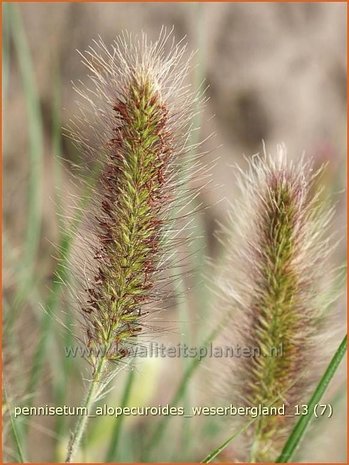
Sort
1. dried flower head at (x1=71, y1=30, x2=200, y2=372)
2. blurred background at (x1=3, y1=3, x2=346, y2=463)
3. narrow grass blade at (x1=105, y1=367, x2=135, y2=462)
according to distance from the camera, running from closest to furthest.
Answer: dried flower head at (x1=71, y1=30, x2=200, y2=372) → narrow grass blade at (x1=105, y1=367, x2=135, y2=462) → blurred background at (x1=3, y1=3, x2=346, y2=463)

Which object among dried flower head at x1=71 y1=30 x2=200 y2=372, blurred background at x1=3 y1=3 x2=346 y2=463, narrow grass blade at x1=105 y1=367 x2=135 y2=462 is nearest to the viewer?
dried flower head at x1=71 y1=30 x2=200 y2=372

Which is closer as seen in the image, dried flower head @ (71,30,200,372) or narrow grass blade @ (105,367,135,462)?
dried flower head @ (71,30,200,372)

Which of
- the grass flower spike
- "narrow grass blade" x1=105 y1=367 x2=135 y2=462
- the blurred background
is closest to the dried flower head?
the grass flower spike

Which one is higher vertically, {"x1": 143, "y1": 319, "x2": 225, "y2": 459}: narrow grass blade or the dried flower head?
the dried flower head

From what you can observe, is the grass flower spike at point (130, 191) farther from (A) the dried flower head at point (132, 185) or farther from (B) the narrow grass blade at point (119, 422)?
(B) the narrow grass blade at point (119, 422)

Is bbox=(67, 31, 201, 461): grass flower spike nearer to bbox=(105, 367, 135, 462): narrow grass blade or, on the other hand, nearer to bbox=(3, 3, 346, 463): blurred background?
bbox=(105, 367, 135, 462): narrow grass blade

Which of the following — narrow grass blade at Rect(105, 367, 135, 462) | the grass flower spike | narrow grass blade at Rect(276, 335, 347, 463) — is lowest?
narrow grass blade at Rect(105, 367, 135, 462)

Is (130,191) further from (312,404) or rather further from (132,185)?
(312,404)
